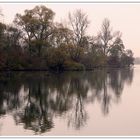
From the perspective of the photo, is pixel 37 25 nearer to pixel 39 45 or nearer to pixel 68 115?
pixel 39 45

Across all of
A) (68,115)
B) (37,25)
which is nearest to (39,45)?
(37,25)

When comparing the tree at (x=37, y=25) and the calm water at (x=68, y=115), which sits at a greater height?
the tree at (x=37, y=25)

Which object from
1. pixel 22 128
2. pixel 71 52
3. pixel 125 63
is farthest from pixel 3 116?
pixel 125 63

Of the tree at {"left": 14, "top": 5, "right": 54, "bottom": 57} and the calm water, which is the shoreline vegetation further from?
the calm water

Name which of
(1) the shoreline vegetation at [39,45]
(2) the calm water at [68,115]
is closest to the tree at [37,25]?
(1) the shoreline vegetation at [39,45]

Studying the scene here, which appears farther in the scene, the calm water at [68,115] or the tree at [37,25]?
the tree at [37,25]

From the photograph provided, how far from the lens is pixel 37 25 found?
5803 centimetres

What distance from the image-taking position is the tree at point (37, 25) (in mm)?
57844

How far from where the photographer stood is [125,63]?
9938cm

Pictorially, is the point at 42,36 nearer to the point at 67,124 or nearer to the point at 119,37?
the point at 119,37

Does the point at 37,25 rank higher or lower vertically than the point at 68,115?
higher

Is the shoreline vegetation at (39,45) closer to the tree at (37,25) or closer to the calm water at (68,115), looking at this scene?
the tree at (37,25)

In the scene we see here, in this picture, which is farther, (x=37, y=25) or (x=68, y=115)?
(x=37, y=25)

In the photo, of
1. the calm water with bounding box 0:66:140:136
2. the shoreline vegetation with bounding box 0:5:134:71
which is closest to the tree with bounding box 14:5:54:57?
the shoreline vegetation with bounding box 0:5:134:71
